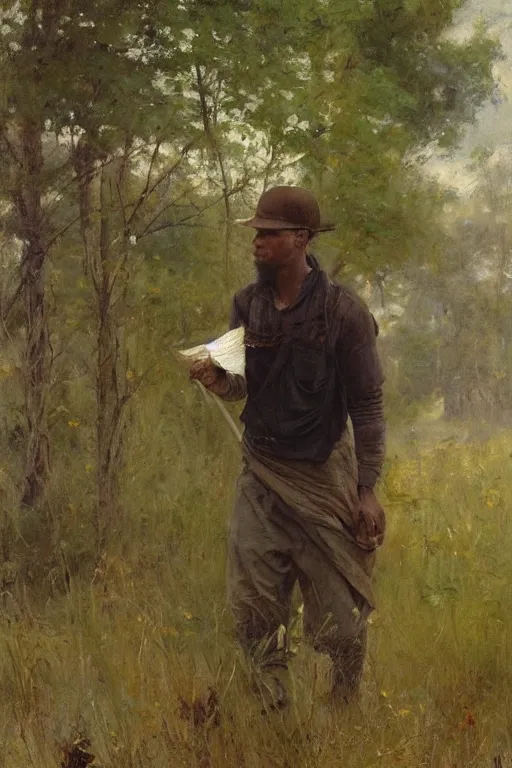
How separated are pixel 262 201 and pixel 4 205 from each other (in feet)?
9.91

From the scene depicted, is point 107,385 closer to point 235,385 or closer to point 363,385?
point 235,385

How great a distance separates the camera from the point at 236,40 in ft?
18.6

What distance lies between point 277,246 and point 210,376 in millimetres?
612

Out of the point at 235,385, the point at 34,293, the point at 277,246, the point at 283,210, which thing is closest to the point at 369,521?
the point at 235,385

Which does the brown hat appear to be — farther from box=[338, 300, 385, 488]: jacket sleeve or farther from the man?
box=[338, 300, 385, 488]: jacket sleeve

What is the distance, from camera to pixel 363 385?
13.7ft

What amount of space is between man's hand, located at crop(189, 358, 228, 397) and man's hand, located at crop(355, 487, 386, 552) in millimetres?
747

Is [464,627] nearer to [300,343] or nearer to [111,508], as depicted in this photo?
[300,343]

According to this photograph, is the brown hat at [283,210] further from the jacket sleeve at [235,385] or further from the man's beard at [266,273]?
the jacket sleeve at [235,385]

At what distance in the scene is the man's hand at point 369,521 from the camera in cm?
425

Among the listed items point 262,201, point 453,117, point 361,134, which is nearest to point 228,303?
point 361,134

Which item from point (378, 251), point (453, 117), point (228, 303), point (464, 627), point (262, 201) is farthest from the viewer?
point (453, 117)

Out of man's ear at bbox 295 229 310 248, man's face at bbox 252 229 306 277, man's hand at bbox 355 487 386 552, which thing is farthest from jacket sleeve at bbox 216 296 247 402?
man's hand at bbox 355 487 386 552

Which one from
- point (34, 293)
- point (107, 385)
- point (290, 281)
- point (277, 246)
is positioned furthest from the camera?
point (34, 293)
